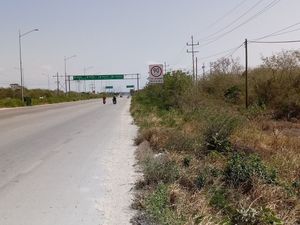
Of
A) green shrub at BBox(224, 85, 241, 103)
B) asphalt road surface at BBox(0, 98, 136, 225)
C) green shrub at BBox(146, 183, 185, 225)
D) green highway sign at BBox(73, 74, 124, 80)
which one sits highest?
green highway sign at BBox(73, 74, 124, 80)

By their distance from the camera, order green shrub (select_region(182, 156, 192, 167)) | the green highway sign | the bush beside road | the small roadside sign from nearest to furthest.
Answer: the bush beside road, green shrub (select_region(182, 156, 192, 167)), the small roadside sign, the green highway sign

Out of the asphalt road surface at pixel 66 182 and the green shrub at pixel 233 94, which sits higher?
the green shrub at pixel 233 94

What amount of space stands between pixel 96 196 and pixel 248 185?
254 centimetres

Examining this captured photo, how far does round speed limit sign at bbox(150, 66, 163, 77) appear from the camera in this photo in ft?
105

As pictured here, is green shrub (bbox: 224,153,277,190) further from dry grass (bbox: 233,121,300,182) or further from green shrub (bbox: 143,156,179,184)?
green shrub (bbox: 143,156,179,184)

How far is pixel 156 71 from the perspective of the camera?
3222cm

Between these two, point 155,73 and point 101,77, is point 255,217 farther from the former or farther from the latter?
point 101,77

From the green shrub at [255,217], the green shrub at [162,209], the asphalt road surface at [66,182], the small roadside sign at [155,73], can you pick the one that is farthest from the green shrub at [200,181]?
the small roadside sign at [155,73]

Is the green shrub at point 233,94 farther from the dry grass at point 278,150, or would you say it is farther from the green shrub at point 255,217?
the green shrub at point 255,217

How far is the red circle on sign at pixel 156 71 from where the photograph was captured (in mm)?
32094

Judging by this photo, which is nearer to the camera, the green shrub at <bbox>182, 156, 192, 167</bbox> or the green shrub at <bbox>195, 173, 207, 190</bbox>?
the green shrub at <bbox>195, 173, 207, 190</bbox>

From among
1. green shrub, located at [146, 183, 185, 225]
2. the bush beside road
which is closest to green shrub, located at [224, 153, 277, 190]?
the bush beside road

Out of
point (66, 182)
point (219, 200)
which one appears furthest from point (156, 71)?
point (219, 200)

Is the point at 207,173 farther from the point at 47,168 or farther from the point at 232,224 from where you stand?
the point at 47,168
